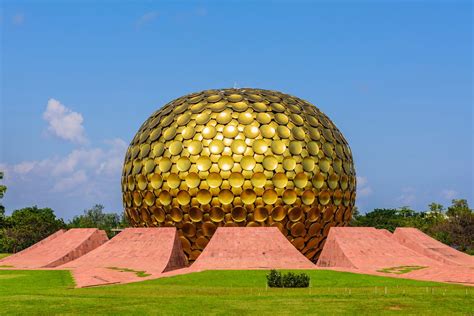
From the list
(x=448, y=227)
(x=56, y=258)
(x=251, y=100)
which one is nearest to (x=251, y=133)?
(x=251, y=100)

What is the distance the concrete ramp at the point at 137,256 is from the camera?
28.4 metres

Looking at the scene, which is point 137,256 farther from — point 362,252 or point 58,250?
point 362,252

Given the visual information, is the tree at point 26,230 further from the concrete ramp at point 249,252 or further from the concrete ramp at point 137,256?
the concrete ramp at point 249,252

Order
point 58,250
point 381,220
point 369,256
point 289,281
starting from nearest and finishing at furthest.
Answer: point 289,281 → point 369,256 → point 58,250 → point 381,220

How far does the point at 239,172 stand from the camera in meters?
32.2

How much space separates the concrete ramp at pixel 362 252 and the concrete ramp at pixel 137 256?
7.73 metres

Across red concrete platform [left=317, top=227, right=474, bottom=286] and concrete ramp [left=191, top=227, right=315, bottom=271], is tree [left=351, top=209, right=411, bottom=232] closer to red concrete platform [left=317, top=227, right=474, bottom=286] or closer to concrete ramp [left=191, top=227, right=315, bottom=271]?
red concrete platform [left=317, top=227, right=474, bottom=286]

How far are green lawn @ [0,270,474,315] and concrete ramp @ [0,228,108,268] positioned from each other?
7.01 metres

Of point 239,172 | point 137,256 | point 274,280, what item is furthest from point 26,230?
point 274,280

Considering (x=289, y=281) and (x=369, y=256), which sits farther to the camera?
(x=369, y=256)

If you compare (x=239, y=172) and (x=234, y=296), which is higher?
(x=239, y=172)

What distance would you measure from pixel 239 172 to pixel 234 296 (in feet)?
40.7

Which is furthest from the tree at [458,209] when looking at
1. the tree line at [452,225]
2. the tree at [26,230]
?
the tree at [26,230]

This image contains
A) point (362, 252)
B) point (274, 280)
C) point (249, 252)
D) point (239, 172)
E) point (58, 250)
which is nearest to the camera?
point (274, 280)
